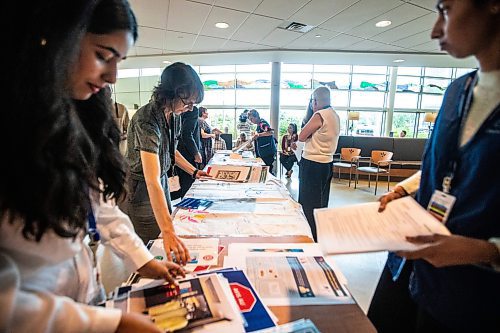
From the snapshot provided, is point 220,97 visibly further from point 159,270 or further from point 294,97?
point 159,270

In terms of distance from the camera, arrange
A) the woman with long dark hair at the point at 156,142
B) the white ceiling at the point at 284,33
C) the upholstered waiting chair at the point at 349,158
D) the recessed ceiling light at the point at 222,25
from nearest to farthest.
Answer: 1. the woman with long dark hair at the point at 156,142
2. the white ceiling at the point at 284,33
3. the recessed ceiling light at the point at 222,25
4. the upholstered waiting chair at the point at 349,158

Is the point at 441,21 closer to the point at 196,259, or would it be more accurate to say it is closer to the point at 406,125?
the point at 196,259

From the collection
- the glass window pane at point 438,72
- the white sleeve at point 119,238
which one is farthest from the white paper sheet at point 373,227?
the glass window pane at point 438,72

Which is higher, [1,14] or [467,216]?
[1,14]

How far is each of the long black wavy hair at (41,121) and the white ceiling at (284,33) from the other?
3491 millimetres

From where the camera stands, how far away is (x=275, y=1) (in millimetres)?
3539

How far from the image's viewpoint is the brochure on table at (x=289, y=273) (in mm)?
752

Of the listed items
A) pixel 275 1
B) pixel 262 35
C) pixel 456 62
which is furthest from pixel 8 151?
pixel 456 62

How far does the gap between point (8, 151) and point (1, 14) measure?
0.20 metres

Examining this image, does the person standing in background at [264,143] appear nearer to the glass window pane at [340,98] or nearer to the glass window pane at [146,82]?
the glass window pane at [340,98]

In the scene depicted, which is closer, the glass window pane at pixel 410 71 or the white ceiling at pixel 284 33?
the white ceiling at pixel 284 33

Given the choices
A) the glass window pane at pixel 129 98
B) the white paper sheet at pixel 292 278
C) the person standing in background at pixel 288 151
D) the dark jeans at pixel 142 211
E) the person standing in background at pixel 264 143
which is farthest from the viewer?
the glass window pane at pixel 129 98

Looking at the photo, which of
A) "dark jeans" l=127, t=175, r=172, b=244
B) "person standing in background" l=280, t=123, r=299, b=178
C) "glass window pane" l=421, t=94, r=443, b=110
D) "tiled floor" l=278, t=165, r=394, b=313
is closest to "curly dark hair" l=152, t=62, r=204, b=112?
"dark jeans" l=127, t=175, r=172, b=244

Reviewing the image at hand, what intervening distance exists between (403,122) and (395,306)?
9.85m
